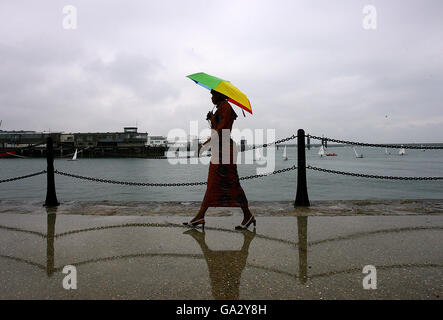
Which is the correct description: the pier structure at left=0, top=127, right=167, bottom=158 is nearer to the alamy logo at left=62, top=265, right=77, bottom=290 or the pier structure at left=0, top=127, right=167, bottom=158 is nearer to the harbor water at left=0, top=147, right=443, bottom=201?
the harbor water at left=0, top=147, right=443, bottom=201

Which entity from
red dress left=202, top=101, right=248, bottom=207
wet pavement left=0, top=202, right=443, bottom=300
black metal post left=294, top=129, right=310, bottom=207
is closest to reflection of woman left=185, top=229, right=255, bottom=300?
wet pavement left=0, top=202, right=443, bottom=300

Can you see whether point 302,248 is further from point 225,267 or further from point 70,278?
point 70,278

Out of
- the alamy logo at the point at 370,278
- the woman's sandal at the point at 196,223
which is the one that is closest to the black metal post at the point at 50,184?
the woman's sandal at the point at 196,223

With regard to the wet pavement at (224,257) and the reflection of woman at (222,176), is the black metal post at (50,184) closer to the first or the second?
the wet pavement at (224,257)

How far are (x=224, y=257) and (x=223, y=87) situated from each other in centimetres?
209

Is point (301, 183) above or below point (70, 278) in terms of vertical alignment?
above

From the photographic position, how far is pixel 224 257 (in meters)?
2.96

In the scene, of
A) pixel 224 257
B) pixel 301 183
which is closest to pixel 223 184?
pixel 224 257

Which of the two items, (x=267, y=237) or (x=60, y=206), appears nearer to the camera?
(x=267, y=237)
